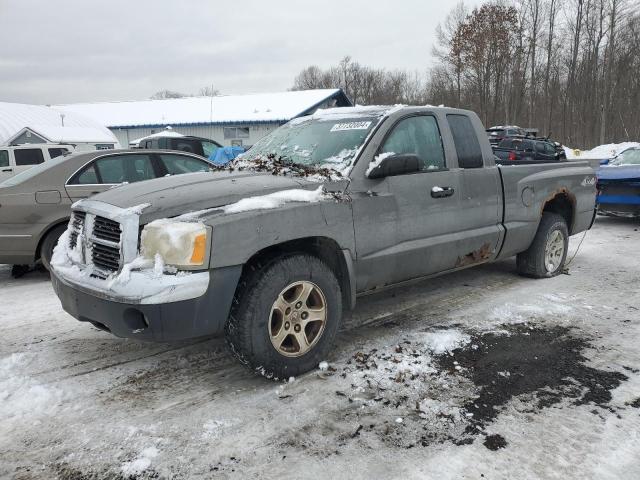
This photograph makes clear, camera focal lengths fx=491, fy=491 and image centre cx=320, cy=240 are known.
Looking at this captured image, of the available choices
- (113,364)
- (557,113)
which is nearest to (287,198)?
(113,364)

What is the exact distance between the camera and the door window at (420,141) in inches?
160

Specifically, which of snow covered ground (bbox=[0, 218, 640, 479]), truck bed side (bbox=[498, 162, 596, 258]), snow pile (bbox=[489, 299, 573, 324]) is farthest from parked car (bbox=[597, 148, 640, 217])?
snow pile (bbox=[489, 299, 573, 324])

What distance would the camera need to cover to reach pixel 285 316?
3.26 metres

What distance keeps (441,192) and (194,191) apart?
213 centimetres

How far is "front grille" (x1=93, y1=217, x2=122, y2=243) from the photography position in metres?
3.07

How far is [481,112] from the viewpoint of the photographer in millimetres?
42688

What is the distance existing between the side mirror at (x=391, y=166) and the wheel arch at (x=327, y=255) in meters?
0.64

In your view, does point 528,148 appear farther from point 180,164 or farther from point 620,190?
point 180,164

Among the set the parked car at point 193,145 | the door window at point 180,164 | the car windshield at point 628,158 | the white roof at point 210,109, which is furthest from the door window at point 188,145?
the white roof at point 210,109

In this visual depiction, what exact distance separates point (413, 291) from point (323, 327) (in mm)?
2189

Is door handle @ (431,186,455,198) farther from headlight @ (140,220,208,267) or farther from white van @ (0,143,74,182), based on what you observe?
white van @ (0,143,74,182)

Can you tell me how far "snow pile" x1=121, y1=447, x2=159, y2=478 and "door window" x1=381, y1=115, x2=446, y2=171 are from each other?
105 inches

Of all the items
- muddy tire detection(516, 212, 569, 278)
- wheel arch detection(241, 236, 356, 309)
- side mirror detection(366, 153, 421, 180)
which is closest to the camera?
wheel arch detection(241, 236, 356, 309)

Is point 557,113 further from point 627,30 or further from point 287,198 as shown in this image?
point 287,198
